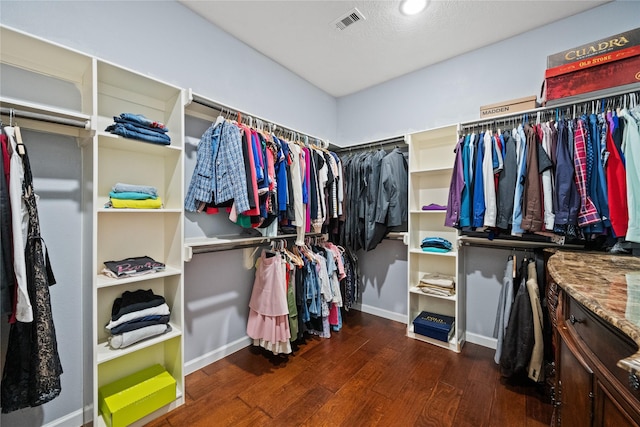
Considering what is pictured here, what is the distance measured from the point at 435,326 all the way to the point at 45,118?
3000mm

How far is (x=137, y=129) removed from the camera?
1474 mm

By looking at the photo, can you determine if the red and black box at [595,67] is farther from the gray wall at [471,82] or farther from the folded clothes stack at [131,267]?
the folded clothes stack at [131,267]

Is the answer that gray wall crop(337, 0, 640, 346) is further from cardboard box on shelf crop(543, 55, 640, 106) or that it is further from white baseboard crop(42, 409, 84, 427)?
white baseboard crop(42, 409, 84, 427)

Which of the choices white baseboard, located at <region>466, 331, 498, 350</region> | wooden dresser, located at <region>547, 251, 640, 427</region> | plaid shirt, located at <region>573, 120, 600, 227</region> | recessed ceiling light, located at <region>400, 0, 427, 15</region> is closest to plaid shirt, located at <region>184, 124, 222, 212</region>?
recessed ceiling light, located at <region>400, 0, 427, 15</region>

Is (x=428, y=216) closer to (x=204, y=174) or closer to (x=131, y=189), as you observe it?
(x=204, y=174)

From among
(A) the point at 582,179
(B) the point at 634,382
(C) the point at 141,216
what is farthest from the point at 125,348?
(A) the point at 582,179

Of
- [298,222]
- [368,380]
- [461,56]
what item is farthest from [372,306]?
[461,56]

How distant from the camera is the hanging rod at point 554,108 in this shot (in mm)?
1600

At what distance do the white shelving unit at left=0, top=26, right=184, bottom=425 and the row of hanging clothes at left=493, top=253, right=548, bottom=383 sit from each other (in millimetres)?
2236

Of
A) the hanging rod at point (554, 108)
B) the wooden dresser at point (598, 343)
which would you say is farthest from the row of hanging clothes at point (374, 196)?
the wooden dresser at point (598, 343)

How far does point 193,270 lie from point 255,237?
0.53 meters

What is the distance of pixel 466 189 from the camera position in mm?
2105

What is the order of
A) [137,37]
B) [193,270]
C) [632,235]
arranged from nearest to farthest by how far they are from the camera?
[632,235] < [137,37] < [193,270]

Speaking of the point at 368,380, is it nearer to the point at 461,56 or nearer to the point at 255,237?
the point at 255,237
